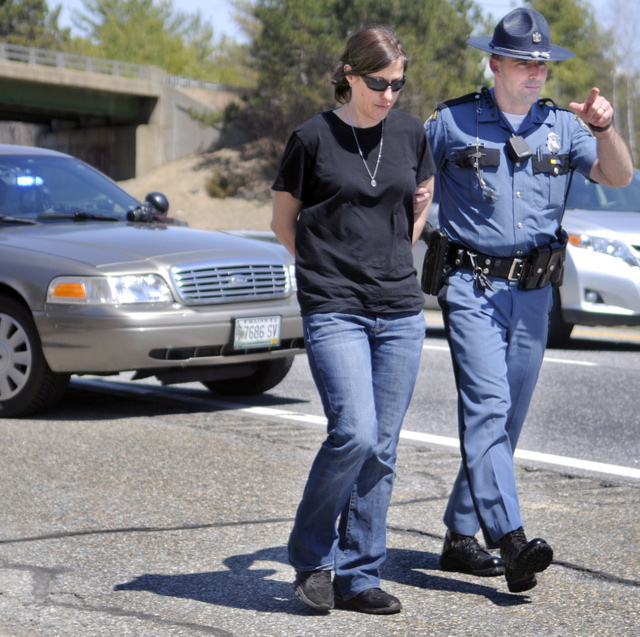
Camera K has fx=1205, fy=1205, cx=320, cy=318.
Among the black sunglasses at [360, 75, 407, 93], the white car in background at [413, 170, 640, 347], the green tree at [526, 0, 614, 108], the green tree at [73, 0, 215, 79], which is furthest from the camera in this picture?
the green tree at [73, 0, 215, 79]

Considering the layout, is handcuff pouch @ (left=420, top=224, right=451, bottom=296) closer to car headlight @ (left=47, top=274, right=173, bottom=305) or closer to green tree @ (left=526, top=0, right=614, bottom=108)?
car headlight @ (left=47, top=274, right=173, bottom=305)

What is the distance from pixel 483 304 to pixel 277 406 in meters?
3.87

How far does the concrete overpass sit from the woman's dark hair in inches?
2235

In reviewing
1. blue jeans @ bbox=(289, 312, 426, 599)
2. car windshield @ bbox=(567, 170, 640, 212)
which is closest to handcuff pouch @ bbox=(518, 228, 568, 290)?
blue jeans @ bbox=(289, 312, 426, 599)

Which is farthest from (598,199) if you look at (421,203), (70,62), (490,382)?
(70,62)

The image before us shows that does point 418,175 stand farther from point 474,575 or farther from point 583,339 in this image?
point 583,339

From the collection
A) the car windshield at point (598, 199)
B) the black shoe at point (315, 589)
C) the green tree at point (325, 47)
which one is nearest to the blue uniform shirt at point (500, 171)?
the black shoe at point (315, 589)

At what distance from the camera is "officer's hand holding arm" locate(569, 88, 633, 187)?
3.99 m

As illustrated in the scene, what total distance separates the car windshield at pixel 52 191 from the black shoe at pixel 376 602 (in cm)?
484

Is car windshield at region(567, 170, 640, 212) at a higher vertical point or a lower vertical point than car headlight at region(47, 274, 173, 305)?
higher

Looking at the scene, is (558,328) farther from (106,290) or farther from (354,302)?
(354,302)

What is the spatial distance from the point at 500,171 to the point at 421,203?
38 cm

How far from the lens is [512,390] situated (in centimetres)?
423

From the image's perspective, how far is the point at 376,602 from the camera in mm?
3717
